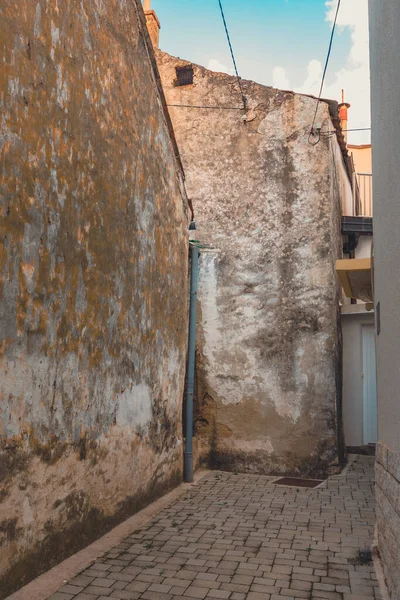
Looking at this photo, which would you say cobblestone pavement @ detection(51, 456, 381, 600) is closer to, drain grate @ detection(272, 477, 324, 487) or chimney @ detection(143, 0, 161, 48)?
drain grate @ detection(272, 477, 324, 487)

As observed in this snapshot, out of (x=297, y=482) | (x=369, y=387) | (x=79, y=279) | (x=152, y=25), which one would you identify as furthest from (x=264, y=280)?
(x=152, y=25)

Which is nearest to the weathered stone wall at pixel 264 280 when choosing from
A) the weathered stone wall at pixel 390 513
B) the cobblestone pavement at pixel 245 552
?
the cobblestone pavement at pixel 245 552

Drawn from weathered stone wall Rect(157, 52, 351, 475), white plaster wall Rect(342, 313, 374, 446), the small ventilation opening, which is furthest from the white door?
the small ventilation opening

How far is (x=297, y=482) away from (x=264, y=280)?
2867 millimetres

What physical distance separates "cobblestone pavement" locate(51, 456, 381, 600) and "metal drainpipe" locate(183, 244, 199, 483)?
0.46m

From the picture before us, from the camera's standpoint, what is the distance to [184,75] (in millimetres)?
9039

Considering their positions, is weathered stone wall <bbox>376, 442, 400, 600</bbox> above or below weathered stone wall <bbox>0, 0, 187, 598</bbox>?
below

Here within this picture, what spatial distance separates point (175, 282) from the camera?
7035mm

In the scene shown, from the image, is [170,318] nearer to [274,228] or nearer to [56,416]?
[274,228]

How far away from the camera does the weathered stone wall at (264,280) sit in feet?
25.9

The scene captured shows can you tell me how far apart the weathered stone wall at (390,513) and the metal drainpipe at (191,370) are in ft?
10.6

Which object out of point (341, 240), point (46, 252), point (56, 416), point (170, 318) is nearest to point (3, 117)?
point (46, 252)

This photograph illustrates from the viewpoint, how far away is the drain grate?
24.1 feet

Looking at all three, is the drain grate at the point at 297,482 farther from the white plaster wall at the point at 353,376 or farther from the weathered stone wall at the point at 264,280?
the white plaster wall at the point at 353,376
